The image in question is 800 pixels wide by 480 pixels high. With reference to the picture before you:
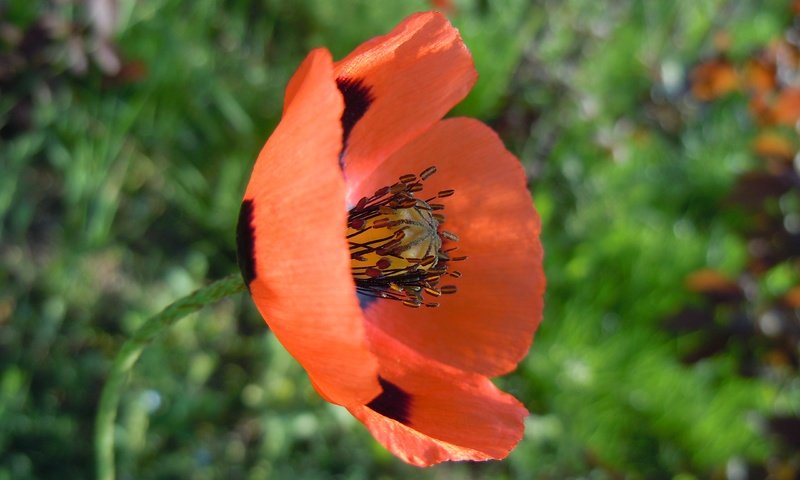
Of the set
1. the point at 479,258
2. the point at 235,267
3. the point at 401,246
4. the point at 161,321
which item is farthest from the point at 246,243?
the point at 235,267

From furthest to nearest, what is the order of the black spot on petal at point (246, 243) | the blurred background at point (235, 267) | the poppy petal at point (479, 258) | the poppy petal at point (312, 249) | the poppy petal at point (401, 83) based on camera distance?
1. the blurred background at point (235, 267)
2. the poppy petal at point (479, 258)
3. the poppy petal at point (401, 83)
4. the black spot on petal at point (246, 243)
5. the poppy petal at point (312, 249)

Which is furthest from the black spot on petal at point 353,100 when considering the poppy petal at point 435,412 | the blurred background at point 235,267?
the blurred background at point 235,267

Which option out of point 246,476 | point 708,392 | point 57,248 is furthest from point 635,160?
point 57,248

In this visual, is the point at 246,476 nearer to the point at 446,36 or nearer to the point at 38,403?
the point at 38,403

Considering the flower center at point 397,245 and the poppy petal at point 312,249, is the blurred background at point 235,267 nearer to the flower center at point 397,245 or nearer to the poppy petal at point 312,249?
the flower center at point 397,245

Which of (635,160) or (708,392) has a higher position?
(635,160)

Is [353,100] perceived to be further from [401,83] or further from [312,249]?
[312,249]
